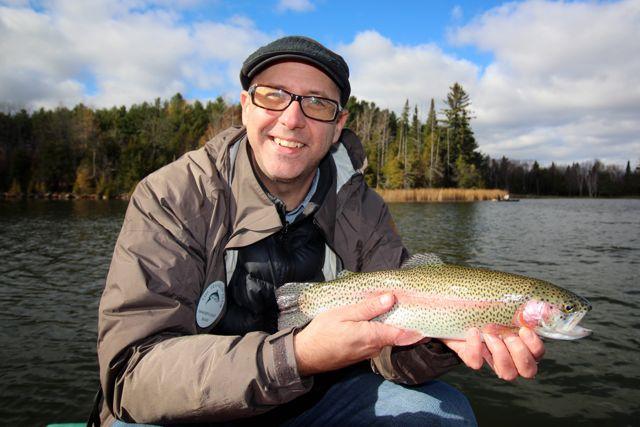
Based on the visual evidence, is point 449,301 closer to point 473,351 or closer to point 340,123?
point 473,351

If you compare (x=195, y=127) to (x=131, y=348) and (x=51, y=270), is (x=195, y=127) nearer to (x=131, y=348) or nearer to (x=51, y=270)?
(x=51, y=270)

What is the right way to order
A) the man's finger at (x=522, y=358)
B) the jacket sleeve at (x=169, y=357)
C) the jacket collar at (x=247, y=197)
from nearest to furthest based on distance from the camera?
1. the jacket sleeve at (x=169, y=357)
2. the man's finger at (x=522, y=358)
3. the jacket collar at (x=247, y=197)

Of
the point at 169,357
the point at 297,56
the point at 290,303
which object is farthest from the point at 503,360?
the point at 297,56

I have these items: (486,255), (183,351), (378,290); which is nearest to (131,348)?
(183,351)

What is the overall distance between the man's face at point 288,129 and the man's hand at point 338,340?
1175mm

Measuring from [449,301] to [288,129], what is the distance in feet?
5.48

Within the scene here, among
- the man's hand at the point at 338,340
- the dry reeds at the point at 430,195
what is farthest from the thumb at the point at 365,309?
the dry reeds at the point at 430,195

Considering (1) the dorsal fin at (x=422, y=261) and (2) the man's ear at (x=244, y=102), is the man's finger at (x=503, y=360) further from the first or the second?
(2) the man's ear at (x=244, y=102)

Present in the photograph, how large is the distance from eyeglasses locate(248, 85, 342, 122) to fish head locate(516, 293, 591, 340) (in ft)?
6.66

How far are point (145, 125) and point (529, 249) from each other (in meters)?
71.8

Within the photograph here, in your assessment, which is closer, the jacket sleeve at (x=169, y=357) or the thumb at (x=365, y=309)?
the jacket sleeve at (x=169, y=357)

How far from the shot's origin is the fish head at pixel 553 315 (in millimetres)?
3041

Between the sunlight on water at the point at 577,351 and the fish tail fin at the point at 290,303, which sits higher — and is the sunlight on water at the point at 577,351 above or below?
below

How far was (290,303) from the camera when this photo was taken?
2988 millimetres
